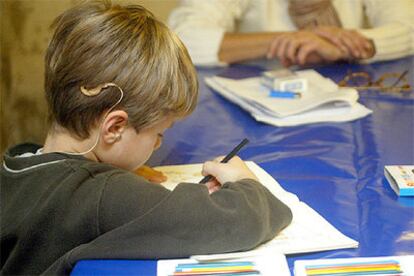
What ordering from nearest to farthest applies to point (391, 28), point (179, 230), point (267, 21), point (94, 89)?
point (179, 230) → point (94, 89) → point (391, 28) → point (267, 21)

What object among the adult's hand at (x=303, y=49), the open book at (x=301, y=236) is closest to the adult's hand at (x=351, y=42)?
the adult's hand at (x=303, y=49)

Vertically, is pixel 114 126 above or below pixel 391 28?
above

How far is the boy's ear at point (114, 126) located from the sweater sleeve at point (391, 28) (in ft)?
3.44

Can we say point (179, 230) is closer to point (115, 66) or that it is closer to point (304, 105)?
point (115, 66)

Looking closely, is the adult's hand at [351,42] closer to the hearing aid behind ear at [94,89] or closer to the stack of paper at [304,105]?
the stack of paper at [304,105]

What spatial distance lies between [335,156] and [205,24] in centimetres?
86

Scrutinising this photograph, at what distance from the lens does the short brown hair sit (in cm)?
84

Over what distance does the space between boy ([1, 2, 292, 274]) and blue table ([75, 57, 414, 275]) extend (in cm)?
5

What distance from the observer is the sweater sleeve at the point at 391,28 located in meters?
1.76

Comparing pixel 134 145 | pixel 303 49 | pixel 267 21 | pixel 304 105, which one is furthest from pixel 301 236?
pixel 267 21

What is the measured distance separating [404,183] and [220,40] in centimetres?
93

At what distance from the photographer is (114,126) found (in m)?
0.88

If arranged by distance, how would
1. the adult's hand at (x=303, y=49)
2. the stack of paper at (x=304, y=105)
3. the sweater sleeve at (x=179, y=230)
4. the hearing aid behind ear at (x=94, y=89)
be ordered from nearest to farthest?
1. the sweater sleeve at (x=179, y=230)
2. the hearing aid behind ear at (x=94, y=89)
3. the stack of paper at (x=304, y=105)
4. the adult's hand at (x=303, y=49)

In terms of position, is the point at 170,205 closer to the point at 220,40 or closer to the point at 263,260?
the point at 263,260
